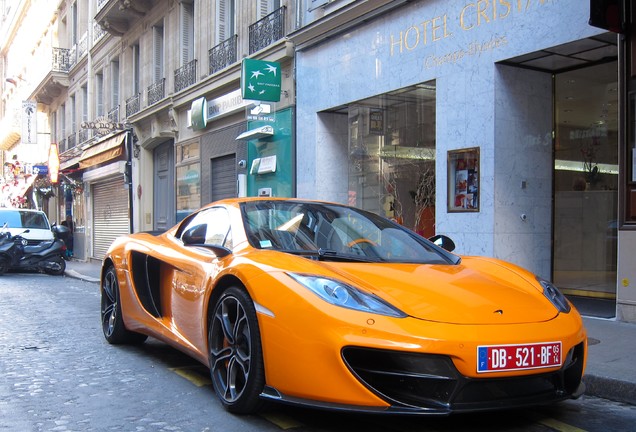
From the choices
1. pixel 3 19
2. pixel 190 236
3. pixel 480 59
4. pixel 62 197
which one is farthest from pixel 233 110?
pixel 3 19

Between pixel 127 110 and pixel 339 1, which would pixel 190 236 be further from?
pixel 127 110

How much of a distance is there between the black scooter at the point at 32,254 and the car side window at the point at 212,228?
12.1m

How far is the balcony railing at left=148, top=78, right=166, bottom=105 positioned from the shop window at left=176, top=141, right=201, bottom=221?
6.72 feet

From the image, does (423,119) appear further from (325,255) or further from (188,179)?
(188,179)

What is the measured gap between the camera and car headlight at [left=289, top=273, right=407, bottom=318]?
122 inches

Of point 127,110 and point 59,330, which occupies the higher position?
point 127,110

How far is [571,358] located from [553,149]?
6.22 meters

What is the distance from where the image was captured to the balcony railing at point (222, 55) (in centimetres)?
1480

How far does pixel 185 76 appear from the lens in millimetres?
17266

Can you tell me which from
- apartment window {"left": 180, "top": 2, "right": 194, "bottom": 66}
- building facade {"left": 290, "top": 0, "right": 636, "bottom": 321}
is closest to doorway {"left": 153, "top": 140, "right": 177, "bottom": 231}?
apartment window {"left": 180, "top": 2, "right": 194, "bottom": 66}

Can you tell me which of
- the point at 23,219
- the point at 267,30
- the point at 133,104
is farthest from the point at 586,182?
the point at 133,104

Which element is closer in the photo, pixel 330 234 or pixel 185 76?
pixel 330 234

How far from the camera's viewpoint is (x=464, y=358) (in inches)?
115

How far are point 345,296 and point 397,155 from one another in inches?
325
